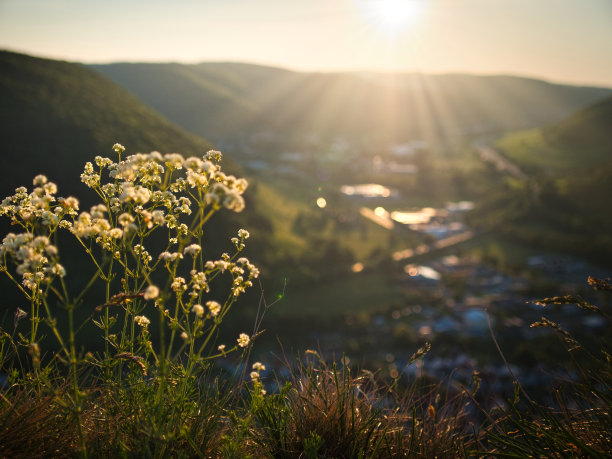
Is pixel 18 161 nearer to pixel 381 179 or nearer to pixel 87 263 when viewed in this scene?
pixel 87 263

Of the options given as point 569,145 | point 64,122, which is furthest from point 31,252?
point 569,145

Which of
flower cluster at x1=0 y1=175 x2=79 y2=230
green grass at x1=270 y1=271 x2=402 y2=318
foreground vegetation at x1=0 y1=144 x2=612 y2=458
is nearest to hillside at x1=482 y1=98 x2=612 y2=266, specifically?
green grass at x1=270 y1=271 x2=402 y2=318

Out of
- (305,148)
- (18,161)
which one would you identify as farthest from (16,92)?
(305,148)

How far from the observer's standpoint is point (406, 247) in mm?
60906

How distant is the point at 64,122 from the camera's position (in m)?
51.2

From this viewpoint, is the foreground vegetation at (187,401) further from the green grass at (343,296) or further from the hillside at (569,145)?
the hillside at (569,145)

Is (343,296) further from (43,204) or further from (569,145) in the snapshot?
(569,145)

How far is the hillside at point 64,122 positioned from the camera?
139 feet

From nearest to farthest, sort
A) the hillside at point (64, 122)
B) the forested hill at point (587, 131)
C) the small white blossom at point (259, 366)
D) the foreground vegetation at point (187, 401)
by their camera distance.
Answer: the foreground vegetation at point (187, 401) → the small white blossom at point (259, 366) → the hillside at point (64, 122) → the forested hill at point (587, 131)

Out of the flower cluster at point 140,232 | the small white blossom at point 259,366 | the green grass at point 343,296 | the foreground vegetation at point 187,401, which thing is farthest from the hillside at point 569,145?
the flower cluster at point 140,232

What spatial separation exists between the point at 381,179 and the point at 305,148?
144 ft

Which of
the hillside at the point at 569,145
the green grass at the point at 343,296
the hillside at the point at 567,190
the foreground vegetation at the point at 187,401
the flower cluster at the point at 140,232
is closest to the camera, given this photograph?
the flower cluster at the point at 140,232

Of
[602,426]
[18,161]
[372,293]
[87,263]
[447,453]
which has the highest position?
[602,426]

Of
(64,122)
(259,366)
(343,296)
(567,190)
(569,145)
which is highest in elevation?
(259,366)
